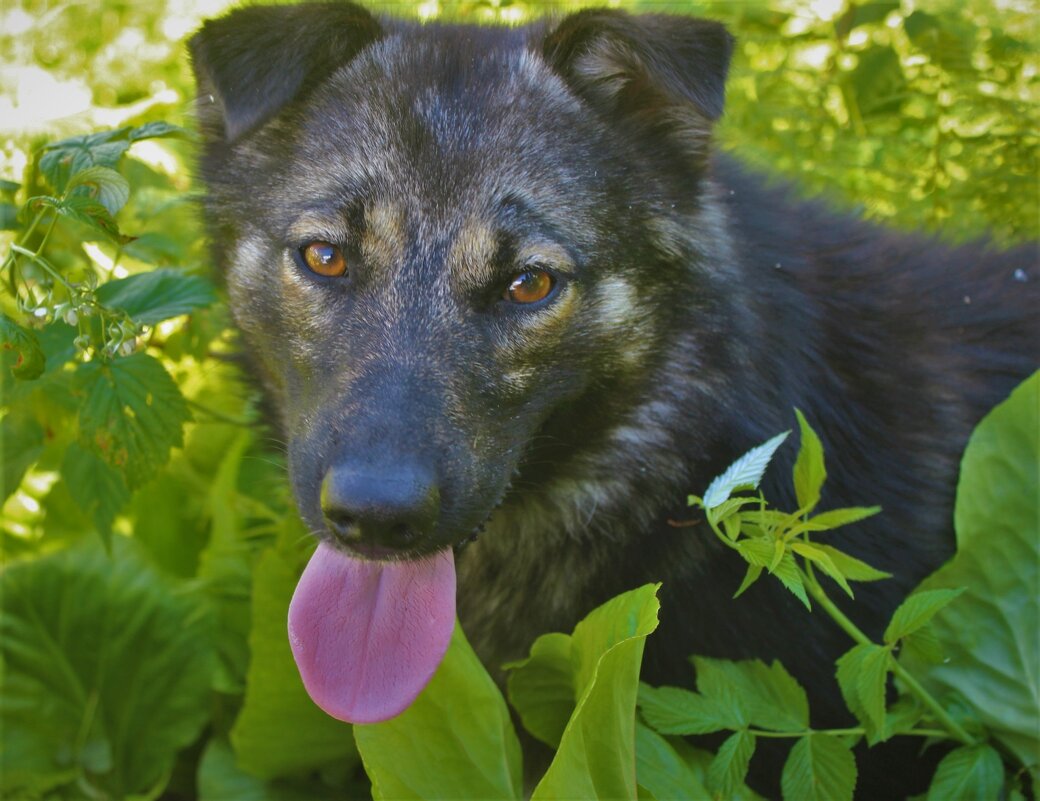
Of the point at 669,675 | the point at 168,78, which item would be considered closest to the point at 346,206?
the point at 669,675

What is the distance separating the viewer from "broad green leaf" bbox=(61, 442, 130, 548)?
3.05 metres

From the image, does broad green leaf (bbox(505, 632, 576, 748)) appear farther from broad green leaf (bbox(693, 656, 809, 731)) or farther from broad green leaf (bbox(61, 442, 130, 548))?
broad green leaf (bbox(61, 442, 130, 548))

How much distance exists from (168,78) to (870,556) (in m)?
3.46

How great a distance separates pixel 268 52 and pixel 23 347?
882mm

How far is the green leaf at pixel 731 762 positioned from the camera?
8.07 feet

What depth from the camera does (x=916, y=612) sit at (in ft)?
8.01

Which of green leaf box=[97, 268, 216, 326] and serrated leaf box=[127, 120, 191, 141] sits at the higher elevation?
serrated leaf box=[127, 120, 191, 141]

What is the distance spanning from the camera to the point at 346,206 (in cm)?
265

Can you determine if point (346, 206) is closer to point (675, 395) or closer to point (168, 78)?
point (675, 395)

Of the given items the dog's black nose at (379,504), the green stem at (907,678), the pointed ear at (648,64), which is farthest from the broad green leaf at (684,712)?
the pointed ear at (648,64)

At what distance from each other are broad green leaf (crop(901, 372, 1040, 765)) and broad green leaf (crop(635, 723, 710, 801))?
62 cm

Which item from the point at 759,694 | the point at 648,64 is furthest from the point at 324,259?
the point at 759,694

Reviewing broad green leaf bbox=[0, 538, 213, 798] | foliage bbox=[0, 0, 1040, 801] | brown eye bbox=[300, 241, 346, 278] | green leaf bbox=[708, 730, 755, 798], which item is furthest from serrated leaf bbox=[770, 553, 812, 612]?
broad green leaf bbox=[0, 538, 213, 798]

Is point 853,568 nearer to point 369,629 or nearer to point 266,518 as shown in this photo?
point 369,629
